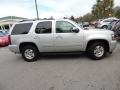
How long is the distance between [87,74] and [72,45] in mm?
2074

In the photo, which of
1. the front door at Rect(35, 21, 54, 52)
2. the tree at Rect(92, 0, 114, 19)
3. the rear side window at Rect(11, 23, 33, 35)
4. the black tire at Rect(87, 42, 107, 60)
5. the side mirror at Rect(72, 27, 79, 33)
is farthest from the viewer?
the tree at Rect(92, 0, 114, 19)

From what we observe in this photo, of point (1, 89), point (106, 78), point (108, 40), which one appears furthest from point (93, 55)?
point (1, 89)

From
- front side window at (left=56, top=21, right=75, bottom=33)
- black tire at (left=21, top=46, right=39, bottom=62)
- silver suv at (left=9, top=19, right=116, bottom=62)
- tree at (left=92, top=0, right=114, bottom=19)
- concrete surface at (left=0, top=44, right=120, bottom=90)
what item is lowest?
concrete surface at (left=0, top=44, right=120, bottom=90)

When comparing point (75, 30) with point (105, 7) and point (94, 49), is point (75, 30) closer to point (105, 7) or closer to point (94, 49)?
point (94, 49)

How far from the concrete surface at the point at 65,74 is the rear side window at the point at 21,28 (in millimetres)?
1443

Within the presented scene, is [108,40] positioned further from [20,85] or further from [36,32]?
[20,85]

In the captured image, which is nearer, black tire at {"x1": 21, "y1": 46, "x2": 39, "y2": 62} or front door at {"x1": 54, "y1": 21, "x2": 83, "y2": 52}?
front door at {"x1": 54, "y1": 21, "x2": 83, "y2": 52}

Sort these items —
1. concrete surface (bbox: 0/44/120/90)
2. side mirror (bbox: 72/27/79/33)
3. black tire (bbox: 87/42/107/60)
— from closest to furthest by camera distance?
concrete surface (bbox: 0/44/120/90)
side mirror (bbox: 72/27/79/33)
black tire (bbox: 87/42/107/60)

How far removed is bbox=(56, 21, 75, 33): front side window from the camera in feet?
25.1

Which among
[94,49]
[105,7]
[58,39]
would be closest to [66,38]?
[58,39]

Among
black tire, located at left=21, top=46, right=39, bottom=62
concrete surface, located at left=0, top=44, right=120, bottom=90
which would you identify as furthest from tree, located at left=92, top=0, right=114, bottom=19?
black tire, located at left=21, top=46, right=39, bottom=62

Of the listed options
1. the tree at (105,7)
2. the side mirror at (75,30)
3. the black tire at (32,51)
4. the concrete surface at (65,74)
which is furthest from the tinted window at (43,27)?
the tree at (105,7)

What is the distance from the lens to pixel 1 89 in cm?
510

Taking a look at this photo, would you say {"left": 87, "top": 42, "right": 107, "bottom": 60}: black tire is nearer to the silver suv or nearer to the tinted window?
the silver suv
